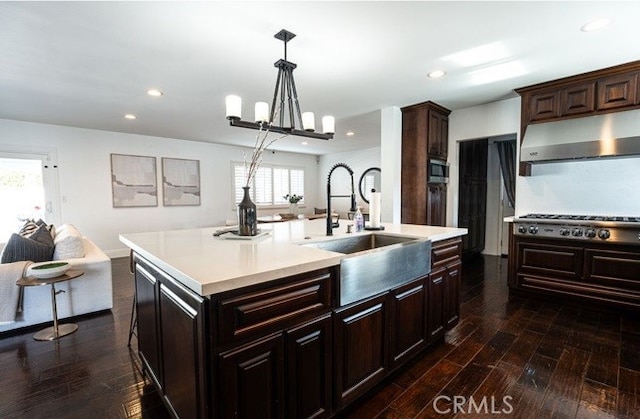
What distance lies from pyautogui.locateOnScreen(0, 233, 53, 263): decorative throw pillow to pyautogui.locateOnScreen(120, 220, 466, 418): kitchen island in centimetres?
165

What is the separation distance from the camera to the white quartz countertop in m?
1.04

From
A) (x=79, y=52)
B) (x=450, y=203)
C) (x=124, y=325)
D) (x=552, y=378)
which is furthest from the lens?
(x=450, y=203)

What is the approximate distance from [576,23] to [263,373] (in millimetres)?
2974

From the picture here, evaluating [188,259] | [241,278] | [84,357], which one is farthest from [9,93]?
[241,278]

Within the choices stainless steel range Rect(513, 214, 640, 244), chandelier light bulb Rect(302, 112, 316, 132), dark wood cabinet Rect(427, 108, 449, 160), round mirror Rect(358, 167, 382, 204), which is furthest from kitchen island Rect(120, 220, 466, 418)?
round mirror Rect(358, 167, 382, 204)

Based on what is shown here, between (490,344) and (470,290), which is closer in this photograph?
(490,344)

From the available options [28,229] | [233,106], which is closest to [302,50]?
[233,106]

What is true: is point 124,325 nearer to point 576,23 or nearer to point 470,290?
point 470,290

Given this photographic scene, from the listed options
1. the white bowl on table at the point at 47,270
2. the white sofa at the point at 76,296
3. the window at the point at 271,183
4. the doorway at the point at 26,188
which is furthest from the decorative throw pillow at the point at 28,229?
the window at the point at 271,183

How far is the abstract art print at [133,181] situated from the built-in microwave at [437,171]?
5.29 m

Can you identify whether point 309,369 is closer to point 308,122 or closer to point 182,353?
point 182,353

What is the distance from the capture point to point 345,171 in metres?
8.14

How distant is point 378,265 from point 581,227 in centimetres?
261

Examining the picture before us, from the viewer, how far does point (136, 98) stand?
11.7 feet
